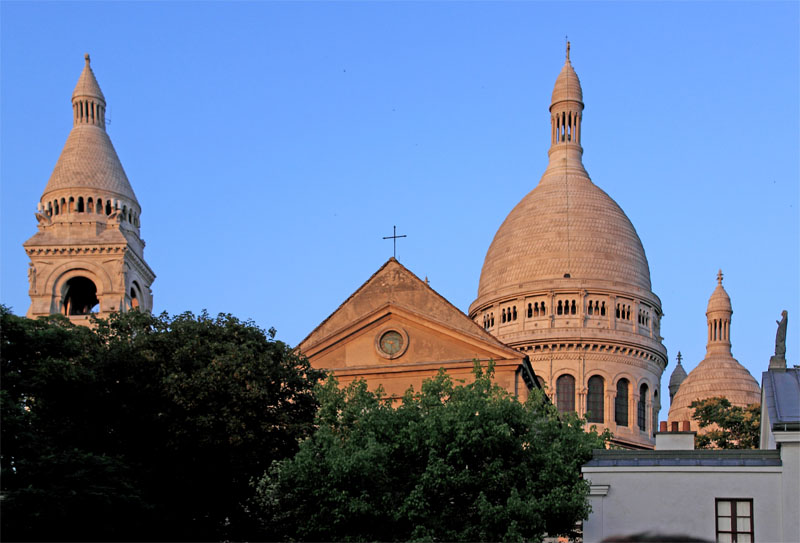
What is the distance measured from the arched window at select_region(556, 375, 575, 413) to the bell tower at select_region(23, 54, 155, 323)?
33.1 meters

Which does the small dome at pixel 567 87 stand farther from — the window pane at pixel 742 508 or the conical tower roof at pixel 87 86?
the window pane at pixel 742 508

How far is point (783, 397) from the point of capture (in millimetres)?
40219

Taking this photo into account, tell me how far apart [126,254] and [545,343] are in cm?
3281

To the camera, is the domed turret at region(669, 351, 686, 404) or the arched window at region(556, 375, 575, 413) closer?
the arched window at region(556, 375, 575, 413)

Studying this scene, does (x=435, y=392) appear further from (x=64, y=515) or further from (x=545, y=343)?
(x=545, y=343)

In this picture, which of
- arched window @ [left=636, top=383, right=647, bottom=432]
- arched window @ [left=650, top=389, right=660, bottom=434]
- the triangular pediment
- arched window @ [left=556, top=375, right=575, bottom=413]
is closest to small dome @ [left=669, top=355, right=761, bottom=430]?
arched window @ [left=650, top=389, right=660, bottom=434]

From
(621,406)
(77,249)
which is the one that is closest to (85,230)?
(77,249)

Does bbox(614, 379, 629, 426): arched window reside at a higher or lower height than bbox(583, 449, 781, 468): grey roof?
higher

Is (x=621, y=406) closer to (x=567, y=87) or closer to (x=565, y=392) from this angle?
(x=565, y=392)

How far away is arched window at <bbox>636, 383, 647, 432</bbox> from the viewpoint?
11438 cm

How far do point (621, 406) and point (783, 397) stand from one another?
74536mm

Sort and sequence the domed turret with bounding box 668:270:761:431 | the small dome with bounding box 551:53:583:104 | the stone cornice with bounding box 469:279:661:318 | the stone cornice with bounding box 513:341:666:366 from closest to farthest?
1. the stone cornice with bounding box 513:341:666:366
2. the domed turret with bounding box 668:270:761:431
3. the stone cornice with bounding box 469:279:661:318
4. the small dome with bounding box 551:53:583:104

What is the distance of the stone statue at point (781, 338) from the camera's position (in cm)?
4347

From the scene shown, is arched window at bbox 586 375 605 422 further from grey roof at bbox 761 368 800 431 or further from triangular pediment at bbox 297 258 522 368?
grey roof at bbox 761 368 800 431
